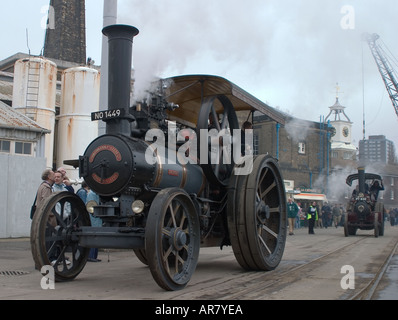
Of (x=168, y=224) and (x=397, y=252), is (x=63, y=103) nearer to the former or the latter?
(x=397, y=252)

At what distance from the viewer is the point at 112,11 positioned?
25.9ft

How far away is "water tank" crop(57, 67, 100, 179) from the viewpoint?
16188 millimetres

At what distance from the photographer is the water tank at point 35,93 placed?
49.9ft

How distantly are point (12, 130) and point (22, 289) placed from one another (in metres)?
7.65

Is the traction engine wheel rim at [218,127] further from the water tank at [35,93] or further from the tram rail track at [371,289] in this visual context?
the water tank at [35,93]

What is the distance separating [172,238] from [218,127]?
2159mm

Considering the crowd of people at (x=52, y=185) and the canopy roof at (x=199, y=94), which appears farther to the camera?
the crowd of people at (x=52, y=185)

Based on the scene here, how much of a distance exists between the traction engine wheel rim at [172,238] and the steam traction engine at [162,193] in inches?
0.4

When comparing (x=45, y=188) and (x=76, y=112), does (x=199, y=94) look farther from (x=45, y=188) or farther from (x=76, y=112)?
(x=76, y=112)

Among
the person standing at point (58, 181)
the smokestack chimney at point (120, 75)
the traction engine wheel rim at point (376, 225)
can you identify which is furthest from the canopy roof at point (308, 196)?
the smokestack chimney at point (120, 75)

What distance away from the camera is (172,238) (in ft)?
15.5
